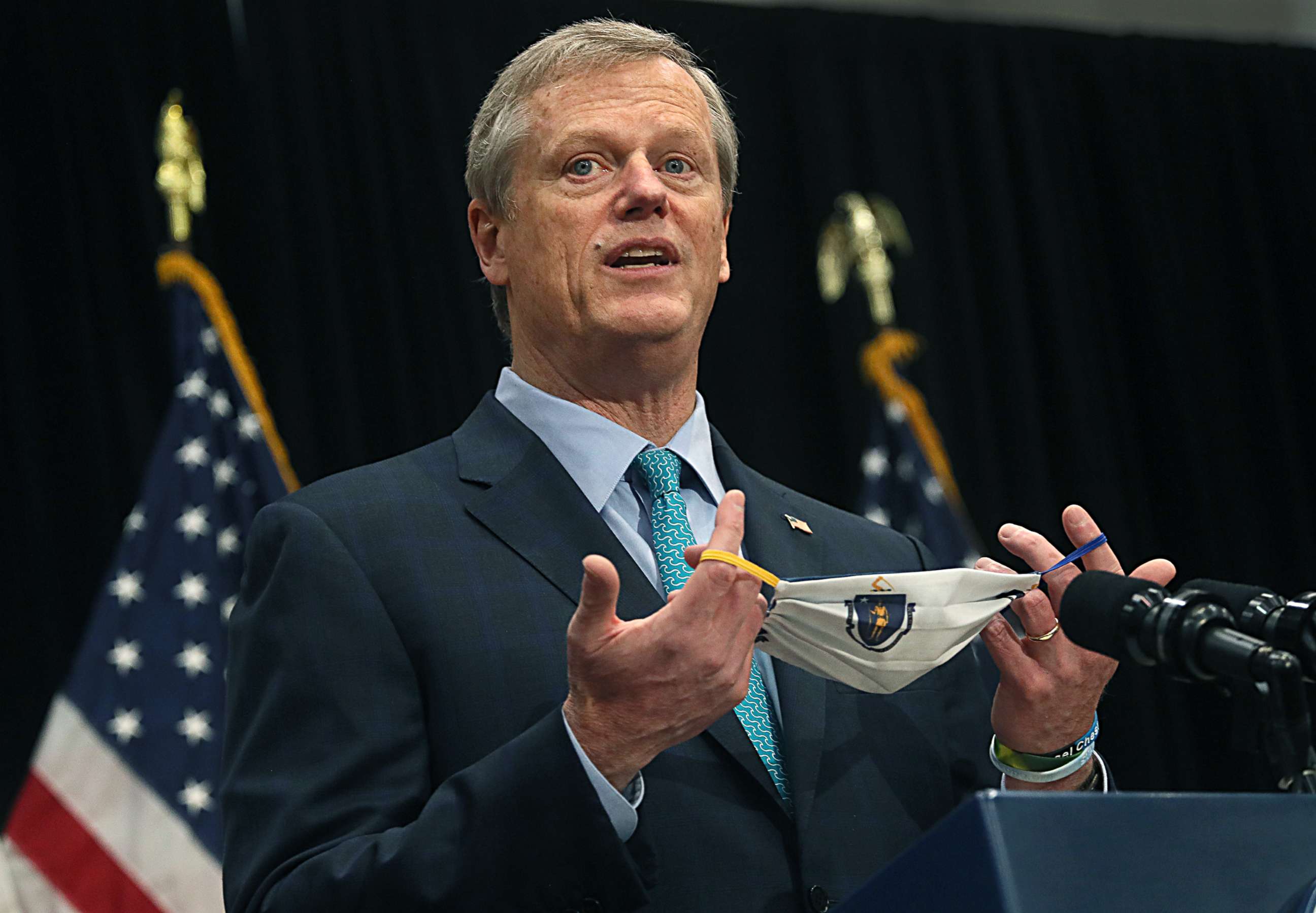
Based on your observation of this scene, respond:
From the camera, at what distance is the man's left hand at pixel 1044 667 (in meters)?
1.89

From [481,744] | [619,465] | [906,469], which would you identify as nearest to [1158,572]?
[619,465]

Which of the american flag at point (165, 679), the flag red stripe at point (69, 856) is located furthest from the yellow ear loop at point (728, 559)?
the flag red stripe at point (69, 856)

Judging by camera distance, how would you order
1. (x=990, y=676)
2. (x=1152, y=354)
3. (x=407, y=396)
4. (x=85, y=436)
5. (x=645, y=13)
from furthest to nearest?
(x=1152, y=354), (x=645, y=13), (x=407, y=396), (x=85, y=436), (x=990, y=676)

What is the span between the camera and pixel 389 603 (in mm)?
1831

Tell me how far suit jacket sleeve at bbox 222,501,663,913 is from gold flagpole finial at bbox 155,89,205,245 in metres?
2.35

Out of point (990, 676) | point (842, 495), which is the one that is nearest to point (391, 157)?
point (842, 495)

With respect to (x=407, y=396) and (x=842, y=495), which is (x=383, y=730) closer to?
(x=407, y=396)

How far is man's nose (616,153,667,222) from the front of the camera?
2.14 metres

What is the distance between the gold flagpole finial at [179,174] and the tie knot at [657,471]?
94.2 inches

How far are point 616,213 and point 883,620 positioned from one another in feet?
2.33

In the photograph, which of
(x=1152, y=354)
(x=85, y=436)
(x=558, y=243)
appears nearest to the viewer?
(x=558, y=243)

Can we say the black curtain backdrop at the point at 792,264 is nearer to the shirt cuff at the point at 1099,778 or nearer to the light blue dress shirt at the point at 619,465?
the light blue dress shirt at the point at 619,465

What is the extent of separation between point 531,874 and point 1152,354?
166 inches

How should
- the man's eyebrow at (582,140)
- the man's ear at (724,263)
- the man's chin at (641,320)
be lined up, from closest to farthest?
the man's chin at (641,320) < the man's eyebrow at (582,140) < the man's ear at (724,263)
